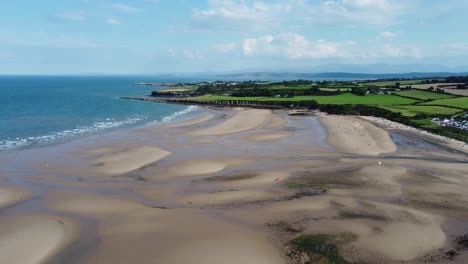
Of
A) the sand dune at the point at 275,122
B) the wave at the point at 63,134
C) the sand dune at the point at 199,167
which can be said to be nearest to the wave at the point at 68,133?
the wave at the point at 63,134

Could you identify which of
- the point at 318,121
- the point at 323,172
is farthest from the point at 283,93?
the point at 323,172

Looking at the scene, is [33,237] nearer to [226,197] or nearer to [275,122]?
[226,197]

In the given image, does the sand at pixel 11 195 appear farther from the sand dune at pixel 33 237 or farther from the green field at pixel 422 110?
the green field at pixel 422 110

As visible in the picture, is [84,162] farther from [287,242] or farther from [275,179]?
[287,242]

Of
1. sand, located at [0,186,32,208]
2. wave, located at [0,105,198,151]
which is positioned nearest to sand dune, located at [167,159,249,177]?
sand, located at [0,186,32,208]

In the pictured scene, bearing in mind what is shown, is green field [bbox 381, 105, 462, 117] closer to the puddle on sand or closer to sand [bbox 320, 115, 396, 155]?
sand [bbox 320, 115, 396, 155]

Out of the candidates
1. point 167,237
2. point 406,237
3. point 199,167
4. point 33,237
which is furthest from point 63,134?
point 406,237
